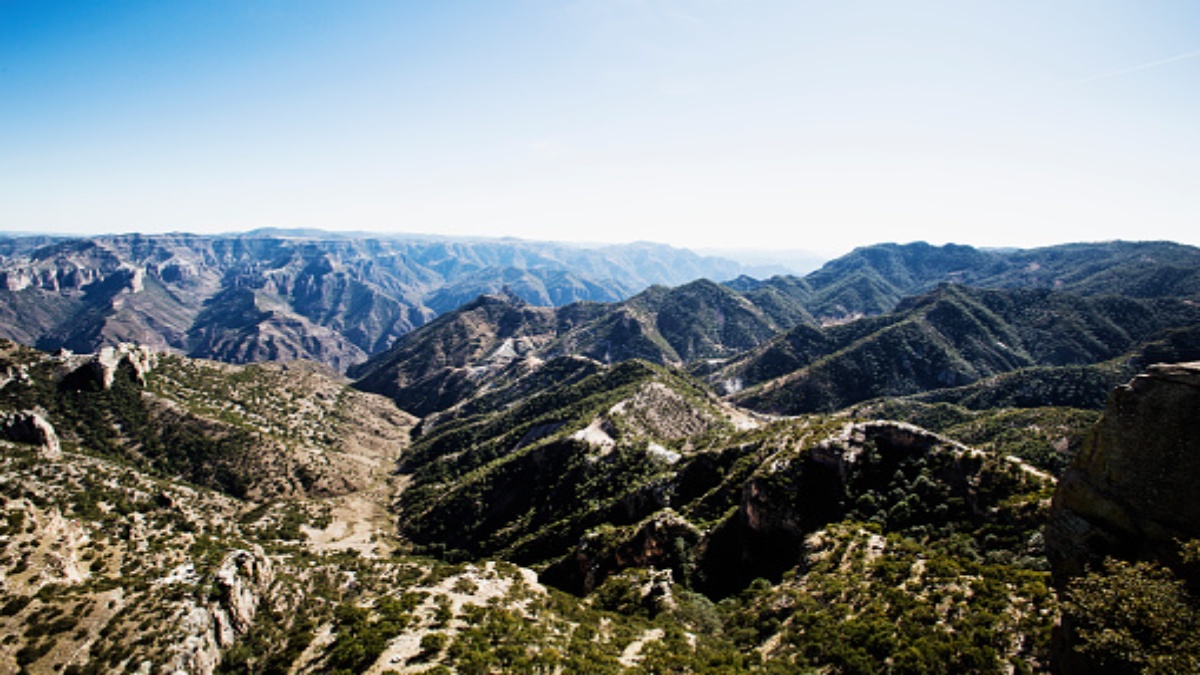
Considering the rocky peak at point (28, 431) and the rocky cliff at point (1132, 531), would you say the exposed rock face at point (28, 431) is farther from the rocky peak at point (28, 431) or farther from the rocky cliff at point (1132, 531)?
the rocky cliff at point (1132, 531)

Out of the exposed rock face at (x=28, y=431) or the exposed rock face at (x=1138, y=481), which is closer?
the exposed rock face at (x=1138, y=481)

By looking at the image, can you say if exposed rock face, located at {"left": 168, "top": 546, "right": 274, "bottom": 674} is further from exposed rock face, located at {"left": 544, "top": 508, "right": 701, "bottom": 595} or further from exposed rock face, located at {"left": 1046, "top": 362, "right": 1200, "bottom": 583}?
exposed rock face, located at {"left": 1046, "top": 362, "right": 1200, "bottom": 583}

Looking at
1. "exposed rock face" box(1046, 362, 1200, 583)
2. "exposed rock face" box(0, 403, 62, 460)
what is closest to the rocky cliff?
"exposed rock face" box(1046, 362, 1200, 583)

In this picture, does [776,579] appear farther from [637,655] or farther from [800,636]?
[637,655]

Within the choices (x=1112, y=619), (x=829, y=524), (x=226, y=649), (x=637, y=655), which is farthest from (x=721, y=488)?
(x=226, y=649)

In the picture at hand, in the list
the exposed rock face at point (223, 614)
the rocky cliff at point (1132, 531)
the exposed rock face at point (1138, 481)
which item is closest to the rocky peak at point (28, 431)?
the exposed rock face at point (223, 614)

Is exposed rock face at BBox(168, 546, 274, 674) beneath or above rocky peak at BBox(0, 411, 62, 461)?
beneath
